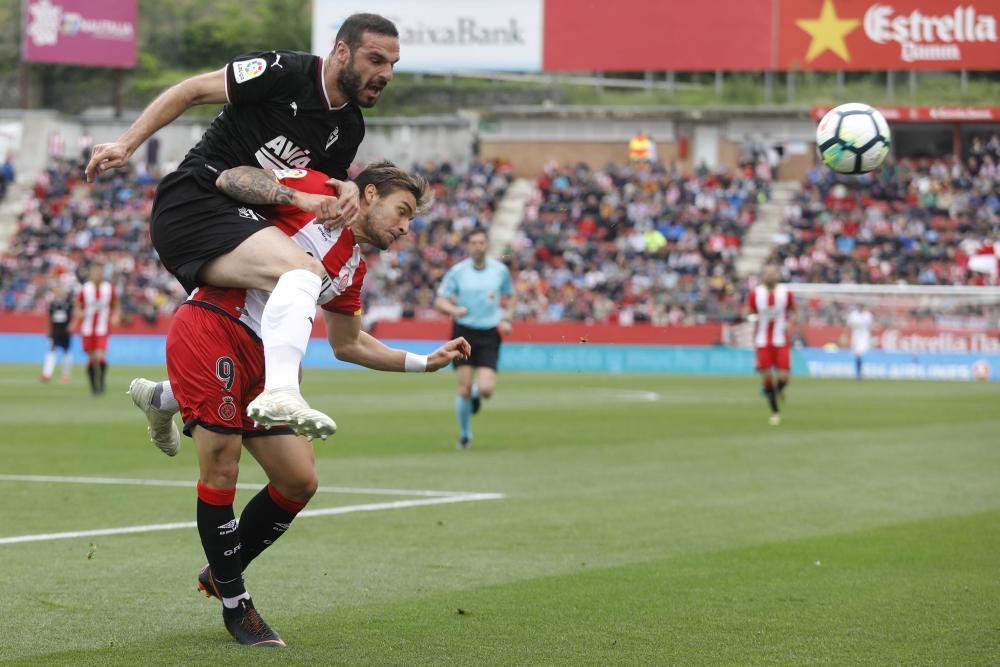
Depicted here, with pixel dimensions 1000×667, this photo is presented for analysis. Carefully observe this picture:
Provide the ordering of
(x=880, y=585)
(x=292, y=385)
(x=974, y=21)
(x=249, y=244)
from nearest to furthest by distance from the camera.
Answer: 1. (x=292, y=385)
2. (x=249, y=244)
3. (x=880, y=585)
4. (x=974, y=21)

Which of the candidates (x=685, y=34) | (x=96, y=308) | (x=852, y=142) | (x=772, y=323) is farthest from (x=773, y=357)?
(x=685, y=34)

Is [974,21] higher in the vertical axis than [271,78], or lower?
higher

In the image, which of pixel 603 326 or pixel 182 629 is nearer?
pixel 182 629

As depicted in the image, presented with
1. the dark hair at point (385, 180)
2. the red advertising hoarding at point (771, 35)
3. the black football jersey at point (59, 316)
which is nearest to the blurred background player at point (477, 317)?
the dark hair at point (385, 180)

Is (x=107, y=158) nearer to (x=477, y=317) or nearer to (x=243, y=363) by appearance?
(x=243, y=363)

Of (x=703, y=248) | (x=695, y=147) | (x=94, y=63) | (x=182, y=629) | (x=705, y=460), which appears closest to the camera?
(x=182, y=629)

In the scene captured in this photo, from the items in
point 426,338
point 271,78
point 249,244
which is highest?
point 271,78

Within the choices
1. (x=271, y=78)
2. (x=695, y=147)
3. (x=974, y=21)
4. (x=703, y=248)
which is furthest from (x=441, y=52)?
(x=271, y=78)

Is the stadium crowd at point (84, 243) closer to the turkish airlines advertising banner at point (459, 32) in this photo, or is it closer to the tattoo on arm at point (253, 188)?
the turkish airlines advertising banner at point (459, 32)

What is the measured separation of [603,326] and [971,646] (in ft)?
112

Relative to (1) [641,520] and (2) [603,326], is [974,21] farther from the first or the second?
(1) [641,520]

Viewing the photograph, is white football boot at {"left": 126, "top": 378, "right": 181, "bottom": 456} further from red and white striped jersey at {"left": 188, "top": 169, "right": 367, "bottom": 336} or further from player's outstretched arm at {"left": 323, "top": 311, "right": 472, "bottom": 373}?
player's outstretched arm at {"left": 323, "top": 311, "right": 472, "bottom": 373}

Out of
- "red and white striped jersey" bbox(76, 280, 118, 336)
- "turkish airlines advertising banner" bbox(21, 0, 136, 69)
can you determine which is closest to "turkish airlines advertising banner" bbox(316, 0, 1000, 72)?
"turkish airlines advertising banner" bbox(21, 0, 136, 69)

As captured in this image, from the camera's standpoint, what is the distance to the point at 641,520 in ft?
35.2
